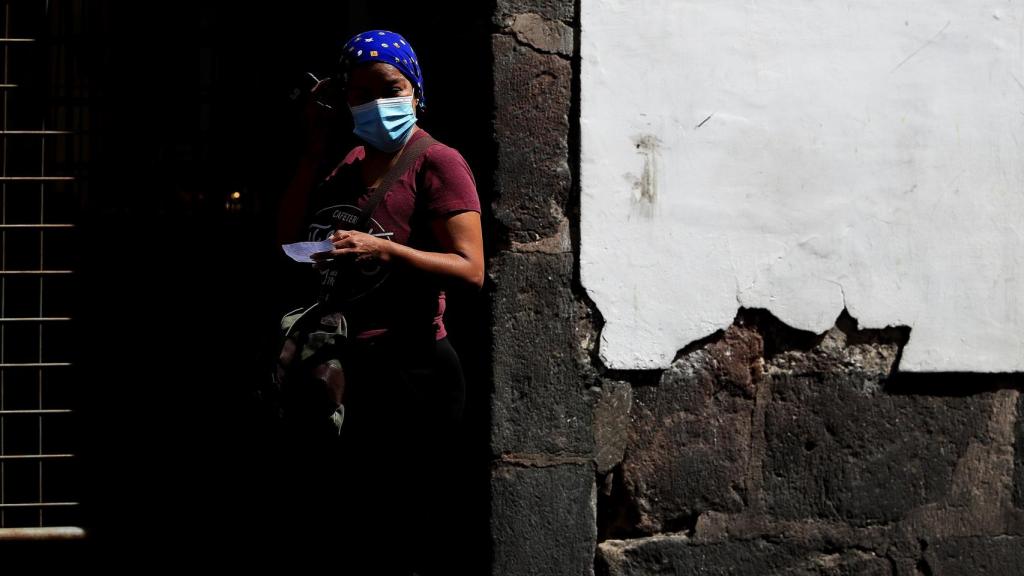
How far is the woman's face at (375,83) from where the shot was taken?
282cm

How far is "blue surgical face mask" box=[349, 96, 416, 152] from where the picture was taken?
281cm

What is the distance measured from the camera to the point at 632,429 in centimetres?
343

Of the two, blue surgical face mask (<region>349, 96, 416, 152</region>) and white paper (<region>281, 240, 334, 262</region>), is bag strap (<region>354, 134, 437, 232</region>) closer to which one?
blue surgical face mask (<region>349, 96, 416, 152</region>)

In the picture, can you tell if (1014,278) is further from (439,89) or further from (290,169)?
(290,169)

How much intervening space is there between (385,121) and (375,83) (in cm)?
10

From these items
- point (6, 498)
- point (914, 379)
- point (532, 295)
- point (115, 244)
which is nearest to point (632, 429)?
point (532, 295)

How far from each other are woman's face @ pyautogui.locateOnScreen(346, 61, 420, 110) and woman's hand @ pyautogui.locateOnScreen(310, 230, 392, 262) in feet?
1.26

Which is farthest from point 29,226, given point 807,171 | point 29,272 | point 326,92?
point 807,171

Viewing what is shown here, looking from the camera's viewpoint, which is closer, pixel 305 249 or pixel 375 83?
pixel 305 249

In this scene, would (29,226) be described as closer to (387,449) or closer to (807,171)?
(387,449)

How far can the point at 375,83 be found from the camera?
2.83 meters

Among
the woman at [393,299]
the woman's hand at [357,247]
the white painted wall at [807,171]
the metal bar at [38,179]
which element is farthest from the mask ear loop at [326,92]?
the metal bar at [38,179]

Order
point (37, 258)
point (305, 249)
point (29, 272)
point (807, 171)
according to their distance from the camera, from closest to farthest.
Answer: point (305, 249), point (807, 171), point (29, 272), point (37, 258)

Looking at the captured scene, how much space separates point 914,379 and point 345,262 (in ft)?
6.28
